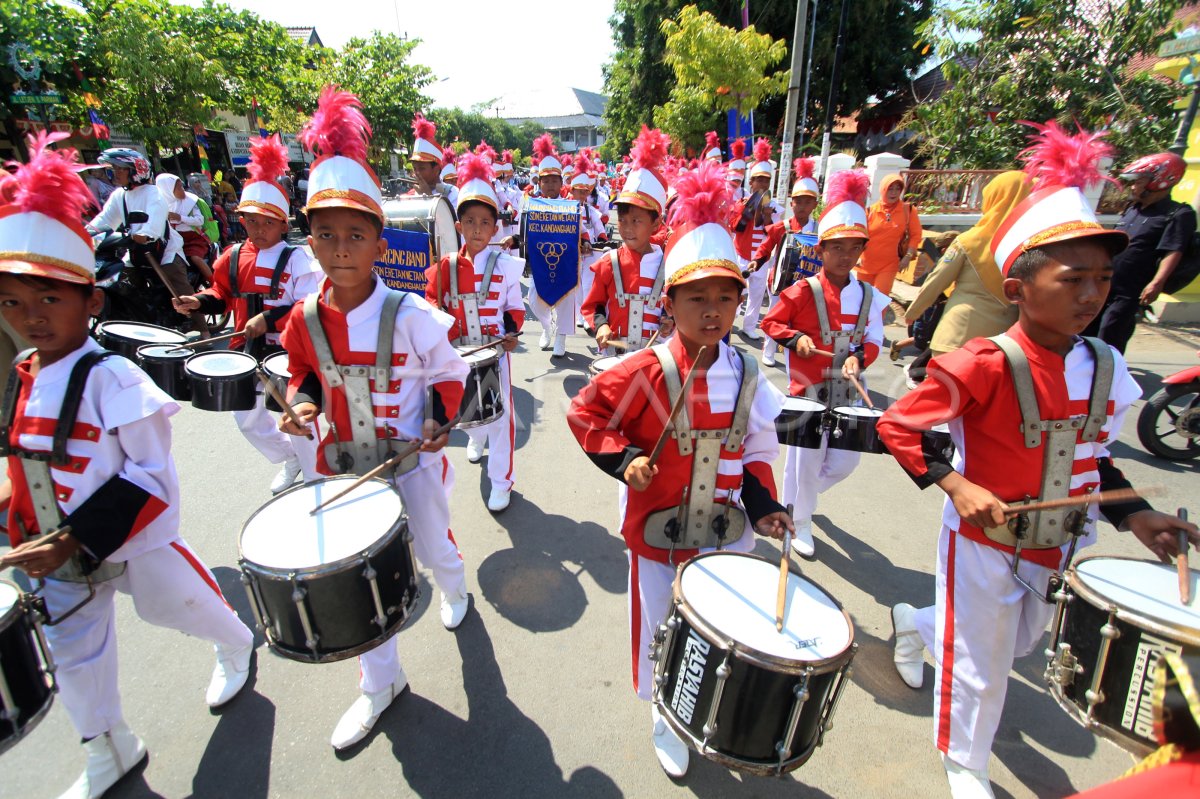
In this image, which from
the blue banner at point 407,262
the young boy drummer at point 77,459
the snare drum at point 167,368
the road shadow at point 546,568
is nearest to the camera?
the young boy drummer at point 77,459

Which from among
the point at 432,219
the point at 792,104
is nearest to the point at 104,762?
the point at 432,219

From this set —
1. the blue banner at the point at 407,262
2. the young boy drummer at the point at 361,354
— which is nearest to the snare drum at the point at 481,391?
the young boy drummer at the point at 361,354

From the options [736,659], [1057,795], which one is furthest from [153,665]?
[1057,795]

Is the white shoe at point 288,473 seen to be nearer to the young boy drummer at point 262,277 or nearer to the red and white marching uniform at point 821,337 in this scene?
the young boy drummer at point 262,277

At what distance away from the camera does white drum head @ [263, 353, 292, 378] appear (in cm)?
344

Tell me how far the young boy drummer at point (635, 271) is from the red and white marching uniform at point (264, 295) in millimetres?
2069

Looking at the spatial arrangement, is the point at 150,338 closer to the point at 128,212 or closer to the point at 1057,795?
the point at 128,212

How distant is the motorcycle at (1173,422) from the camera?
5.01 meters

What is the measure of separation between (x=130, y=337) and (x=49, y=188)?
7.40 feet

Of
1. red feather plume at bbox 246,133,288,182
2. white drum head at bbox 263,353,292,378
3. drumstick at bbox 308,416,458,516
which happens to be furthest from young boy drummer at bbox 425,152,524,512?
drumstick at bbox 308,416,458,516

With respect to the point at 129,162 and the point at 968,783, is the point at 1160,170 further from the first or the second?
the point at 129,162

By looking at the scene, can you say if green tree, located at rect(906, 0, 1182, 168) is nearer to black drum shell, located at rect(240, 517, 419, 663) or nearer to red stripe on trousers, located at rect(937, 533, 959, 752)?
red stripe on trousers, located at rect(937, 533, 959, 752)

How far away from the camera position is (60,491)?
202 cm

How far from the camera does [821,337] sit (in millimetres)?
3576
